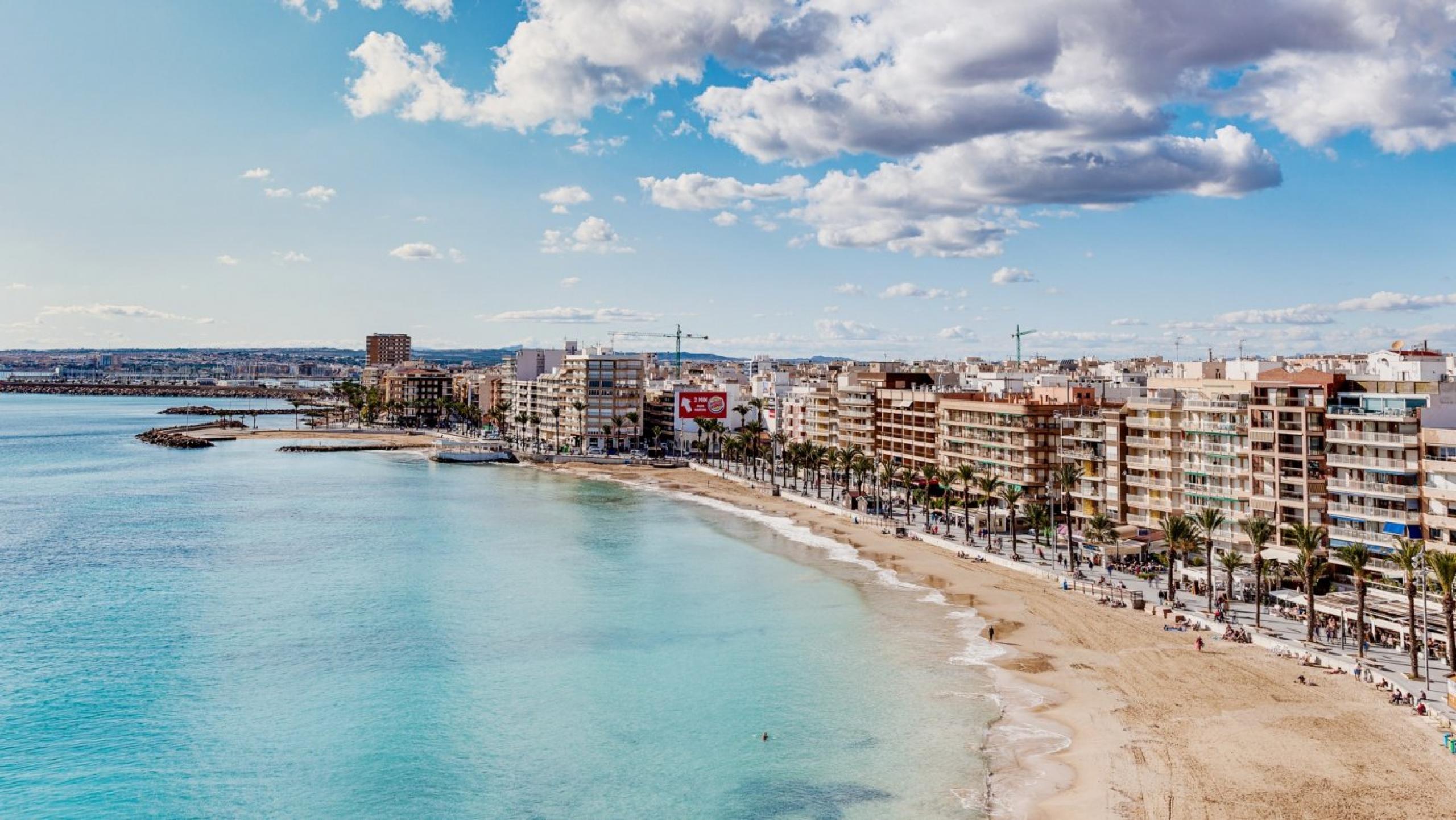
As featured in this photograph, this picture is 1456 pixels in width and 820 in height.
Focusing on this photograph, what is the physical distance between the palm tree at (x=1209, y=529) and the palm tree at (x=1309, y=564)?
4.30 m

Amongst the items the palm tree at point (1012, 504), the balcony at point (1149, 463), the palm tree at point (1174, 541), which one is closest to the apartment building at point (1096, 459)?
the balcony at point (1149, 463)

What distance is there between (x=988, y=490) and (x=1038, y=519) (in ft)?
15.0

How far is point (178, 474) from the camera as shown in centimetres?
13688

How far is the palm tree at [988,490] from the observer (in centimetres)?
7856

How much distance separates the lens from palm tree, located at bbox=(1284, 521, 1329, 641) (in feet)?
159

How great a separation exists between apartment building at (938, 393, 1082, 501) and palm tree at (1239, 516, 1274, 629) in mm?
26329

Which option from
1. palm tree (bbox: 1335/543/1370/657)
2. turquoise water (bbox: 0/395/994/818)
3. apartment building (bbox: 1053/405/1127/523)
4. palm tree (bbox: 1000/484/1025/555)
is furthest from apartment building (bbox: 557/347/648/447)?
palm tree (bbox: 1335/543/1370/657)

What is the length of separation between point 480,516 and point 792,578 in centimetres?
4487

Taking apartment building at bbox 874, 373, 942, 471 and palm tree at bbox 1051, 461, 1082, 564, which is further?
apartment building at bbox 874, 373, 942, 471

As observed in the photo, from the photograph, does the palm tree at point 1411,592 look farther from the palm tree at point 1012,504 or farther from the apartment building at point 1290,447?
the palm tree at point 1012,504

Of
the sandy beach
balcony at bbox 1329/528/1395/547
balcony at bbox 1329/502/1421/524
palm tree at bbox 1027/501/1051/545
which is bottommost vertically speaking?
the sandy beach

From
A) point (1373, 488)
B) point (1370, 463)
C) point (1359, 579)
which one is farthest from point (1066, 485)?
point (1359, 579)

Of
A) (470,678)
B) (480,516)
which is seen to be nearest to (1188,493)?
(470,678)

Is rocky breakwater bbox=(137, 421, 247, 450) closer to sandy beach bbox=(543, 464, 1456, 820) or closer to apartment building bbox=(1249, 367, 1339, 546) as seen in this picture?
sandy beach bbox=(543, 464, 1456, 820)
